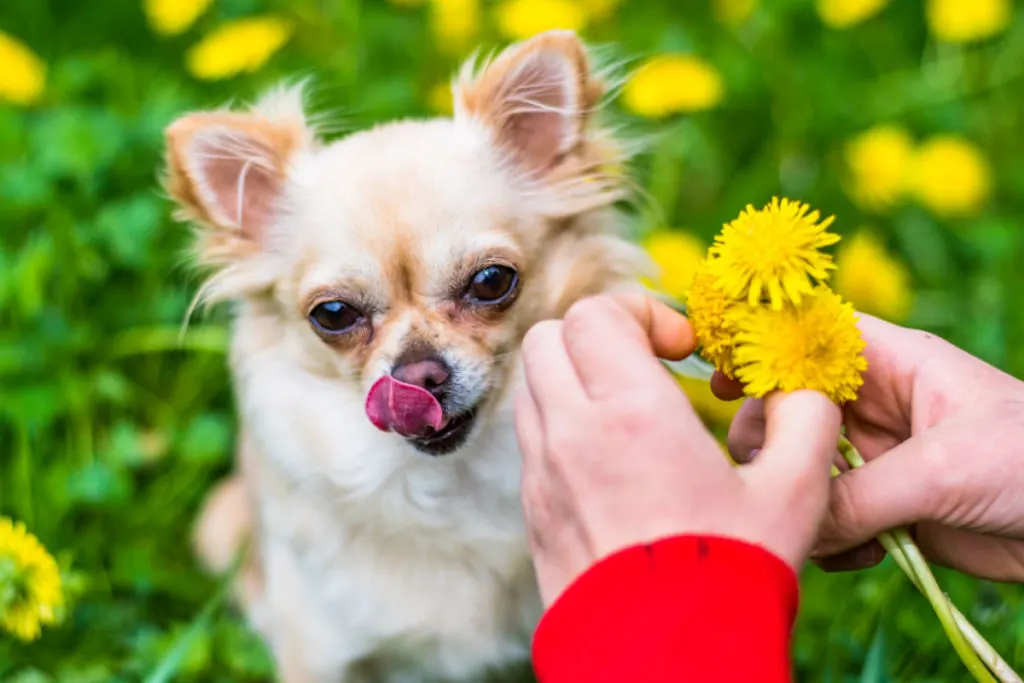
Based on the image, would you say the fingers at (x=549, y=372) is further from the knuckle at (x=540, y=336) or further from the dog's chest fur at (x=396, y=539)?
the dog's chest fur at (x=396, y=539)

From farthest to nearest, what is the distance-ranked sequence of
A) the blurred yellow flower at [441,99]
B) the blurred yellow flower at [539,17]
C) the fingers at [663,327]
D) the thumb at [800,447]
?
1. the blurred yellow flower at [441,99]
2. the blurred yellow flower at [539,17]
3. the fingers at [663,327]
4. the thumb at [800,447]

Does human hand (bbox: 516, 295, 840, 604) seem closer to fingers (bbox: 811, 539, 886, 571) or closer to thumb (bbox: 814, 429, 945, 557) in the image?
thumb (bbox: 814, 429, 945, 557)

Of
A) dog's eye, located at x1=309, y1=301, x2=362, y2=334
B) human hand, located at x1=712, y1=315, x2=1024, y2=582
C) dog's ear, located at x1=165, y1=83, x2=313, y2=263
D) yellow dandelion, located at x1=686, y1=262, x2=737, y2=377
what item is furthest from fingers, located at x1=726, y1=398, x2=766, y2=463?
dog's ear, located at x1=165, y1=83, x2=313, y2=263

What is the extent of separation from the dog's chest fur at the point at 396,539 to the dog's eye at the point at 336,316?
0.46 feet

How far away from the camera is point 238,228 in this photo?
2.04m

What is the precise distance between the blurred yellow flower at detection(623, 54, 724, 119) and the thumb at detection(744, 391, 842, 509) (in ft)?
6.09

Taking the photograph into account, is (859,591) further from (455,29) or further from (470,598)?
(455,29)

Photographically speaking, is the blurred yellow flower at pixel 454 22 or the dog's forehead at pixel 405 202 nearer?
the dog's forehead at pixel 405 202

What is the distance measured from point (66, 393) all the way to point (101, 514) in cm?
34

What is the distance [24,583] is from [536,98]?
1.24 metres

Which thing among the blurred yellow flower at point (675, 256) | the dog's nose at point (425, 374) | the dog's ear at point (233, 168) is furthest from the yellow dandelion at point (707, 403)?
the dog's ear at point (233, 168)

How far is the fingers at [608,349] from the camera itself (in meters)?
1.07

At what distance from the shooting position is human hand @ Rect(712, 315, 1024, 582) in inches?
47.1

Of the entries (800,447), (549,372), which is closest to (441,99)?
(549,372)
